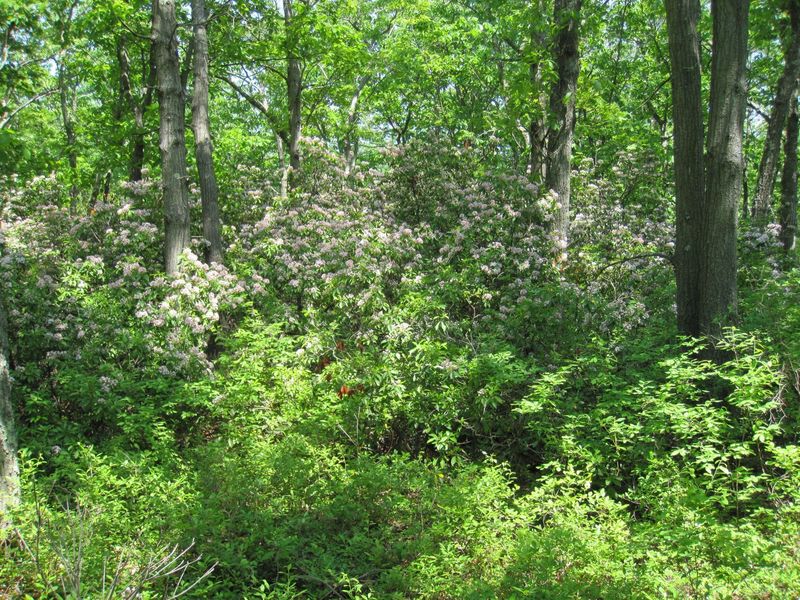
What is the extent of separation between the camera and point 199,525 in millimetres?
3828

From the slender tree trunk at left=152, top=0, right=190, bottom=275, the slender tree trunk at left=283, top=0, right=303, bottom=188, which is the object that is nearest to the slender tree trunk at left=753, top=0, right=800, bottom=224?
the slender tree trunk at left=283, top=0, right=303, bottom=188

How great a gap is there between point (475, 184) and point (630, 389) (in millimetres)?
Result: 5296

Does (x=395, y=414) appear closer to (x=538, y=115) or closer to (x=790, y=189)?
(x=538, y=115)

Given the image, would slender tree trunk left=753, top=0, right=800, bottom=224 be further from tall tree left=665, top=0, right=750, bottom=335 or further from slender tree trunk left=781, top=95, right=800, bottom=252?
tall tree left=665, top=0, right=750, bottom=335

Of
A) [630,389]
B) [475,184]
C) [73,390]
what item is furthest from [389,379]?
[475,184]

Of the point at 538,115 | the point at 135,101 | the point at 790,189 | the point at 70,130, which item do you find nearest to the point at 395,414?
the point at 538,115

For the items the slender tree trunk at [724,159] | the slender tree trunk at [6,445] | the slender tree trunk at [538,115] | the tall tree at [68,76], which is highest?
the tall tree at [68,76]

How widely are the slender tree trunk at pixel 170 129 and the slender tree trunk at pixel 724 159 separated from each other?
6.41m

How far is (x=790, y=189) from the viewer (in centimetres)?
1104

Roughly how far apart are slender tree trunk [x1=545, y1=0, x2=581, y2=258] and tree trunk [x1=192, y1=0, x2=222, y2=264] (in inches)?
205

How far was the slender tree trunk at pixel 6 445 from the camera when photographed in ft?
13.8

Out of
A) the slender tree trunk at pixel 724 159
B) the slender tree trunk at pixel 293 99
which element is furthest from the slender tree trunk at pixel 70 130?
the slender tree trunk at pixel 724 159

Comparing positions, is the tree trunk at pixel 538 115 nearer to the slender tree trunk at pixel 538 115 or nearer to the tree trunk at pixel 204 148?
the slender tree trunk at pixel 538 115

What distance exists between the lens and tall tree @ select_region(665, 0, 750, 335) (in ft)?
17.6
